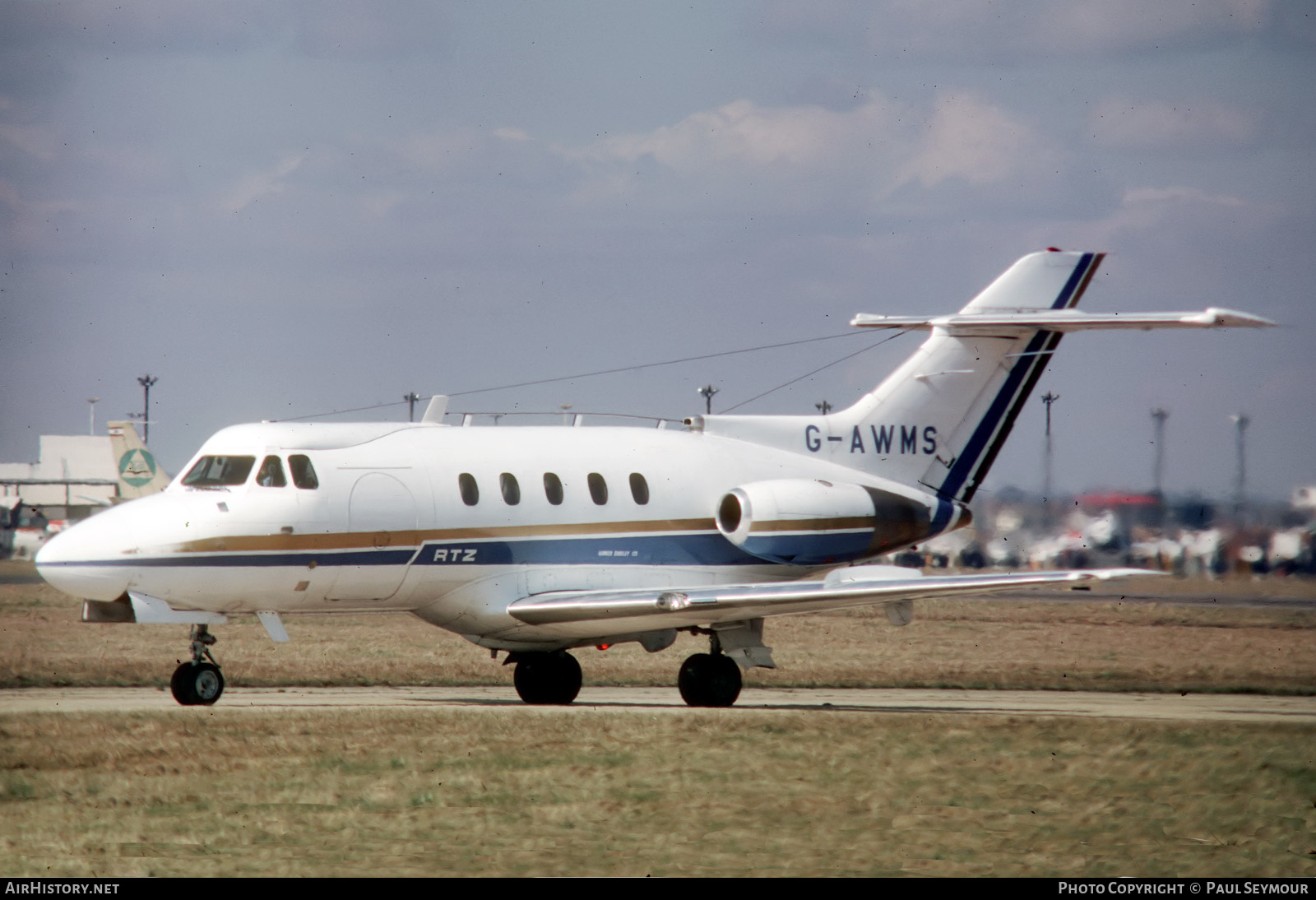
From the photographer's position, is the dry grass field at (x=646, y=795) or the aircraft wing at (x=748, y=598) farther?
the aircraft wing at (x=748, y=598)

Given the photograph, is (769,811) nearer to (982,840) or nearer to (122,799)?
(982,840)

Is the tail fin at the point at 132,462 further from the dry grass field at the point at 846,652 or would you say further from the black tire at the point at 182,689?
the black tire at the point at 182,689

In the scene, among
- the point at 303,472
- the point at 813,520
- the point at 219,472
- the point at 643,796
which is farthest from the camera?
the point at 813,520

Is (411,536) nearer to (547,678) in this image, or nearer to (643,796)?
(547,678)

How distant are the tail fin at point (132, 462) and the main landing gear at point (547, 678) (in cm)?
3102

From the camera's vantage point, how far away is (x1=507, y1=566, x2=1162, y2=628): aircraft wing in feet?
73.5

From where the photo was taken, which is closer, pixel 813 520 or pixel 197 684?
pixel 197 684

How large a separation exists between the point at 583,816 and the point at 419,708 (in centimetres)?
721

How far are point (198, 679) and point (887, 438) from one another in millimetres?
11794

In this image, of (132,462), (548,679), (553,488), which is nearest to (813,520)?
(553,488)

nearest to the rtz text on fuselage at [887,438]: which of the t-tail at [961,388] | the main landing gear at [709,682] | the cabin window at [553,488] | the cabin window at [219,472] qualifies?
the t-tail at [961,388]

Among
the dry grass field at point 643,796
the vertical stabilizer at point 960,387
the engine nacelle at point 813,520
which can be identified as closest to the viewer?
the dry grass field at point 643,796

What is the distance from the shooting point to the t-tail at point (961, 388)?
27688mm

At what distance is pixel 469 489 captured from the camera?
23125mm
